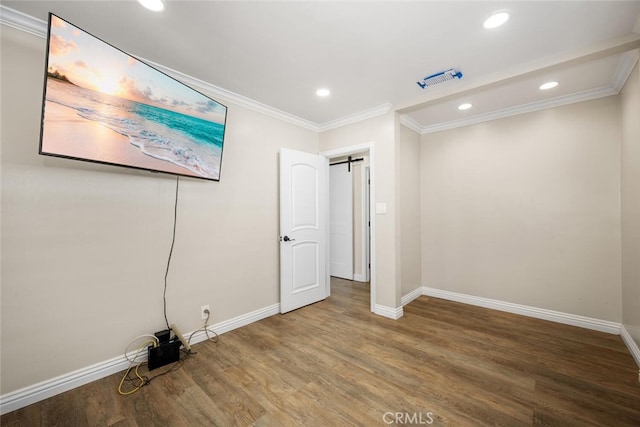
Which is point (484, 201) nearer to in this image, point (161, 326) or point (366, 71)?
point (366, 71)

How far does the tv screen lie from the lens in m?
1.51

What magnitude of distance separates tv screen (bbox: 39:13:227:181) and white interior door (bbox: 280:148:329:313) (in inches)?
47.0

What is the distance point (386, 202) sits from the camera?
3.14 metres

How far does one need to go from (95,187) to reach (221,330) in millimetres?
1772

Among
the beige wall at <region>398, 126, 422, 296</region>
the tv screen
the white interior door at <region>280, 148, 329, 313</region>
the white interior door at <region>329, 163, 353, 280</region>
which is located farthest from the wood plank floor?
the white interior door at <region>329, 163, 353, 280</region>

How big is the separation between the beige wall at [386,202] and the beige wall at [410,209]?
1.26 ft

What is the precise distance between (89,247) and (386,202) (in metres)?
2.88

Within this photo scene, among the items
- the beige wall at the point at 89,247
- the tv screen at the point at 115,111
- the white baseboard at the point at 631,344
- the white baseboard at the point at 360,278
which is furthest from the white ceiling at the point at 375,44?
the white baseboard at the point at 360,278

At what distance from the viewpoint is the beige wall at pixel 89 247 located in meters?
1.67

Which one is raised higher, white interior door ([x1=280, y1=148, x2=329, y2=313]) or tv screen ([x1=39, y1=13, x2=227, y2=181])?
tv screen ([x1=39, y1=13, x2=227, y2=181])

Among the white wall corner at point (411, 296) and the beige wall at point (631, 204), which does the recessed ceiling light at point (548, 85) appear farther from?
the white wall corner at point (411, 296)

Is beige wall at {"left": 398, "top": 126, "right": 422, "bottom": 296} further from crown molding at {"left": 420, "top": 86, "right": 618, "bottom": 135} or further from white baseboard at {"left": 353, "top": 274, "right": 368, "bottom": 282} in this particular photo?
white baseboard at {"left": 353, "top": 274, "right": 368, "bottom": 282}

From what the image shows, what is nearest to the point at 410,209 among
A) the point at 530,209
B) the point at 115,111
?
the point at 530,209

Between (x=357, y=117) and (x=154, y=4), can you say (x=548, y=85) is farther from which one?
(x=154, y=4)
